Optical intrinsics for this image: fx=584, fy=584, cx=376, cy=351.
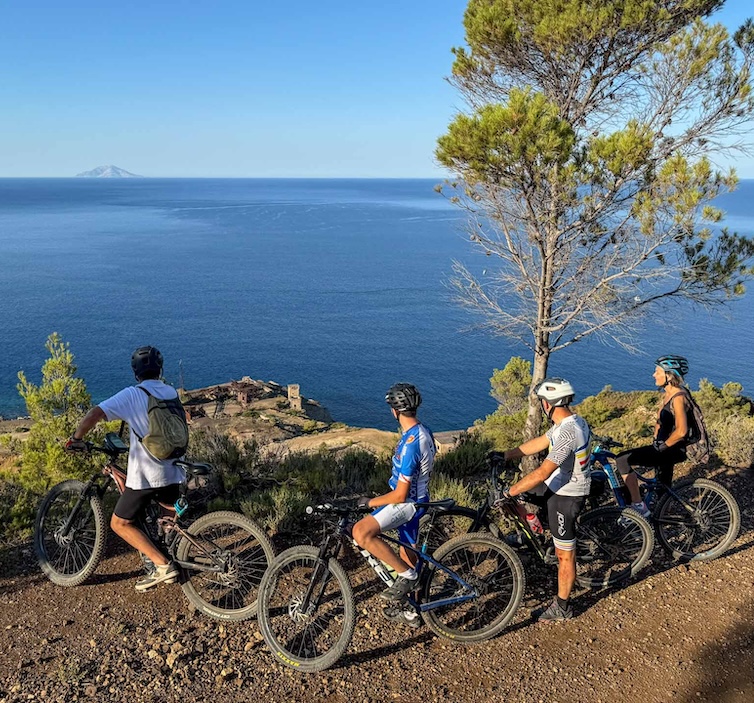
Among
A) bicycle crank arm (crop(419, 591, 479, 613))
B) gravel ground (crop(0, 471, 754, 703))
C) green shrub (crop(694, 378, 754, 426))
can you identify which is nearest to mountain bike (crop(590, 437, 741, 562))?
gravel ground (crop(0, 471, 754, 703))

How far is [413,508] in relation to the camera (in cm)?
432

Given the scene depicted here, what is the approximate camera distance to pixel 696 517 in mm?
5887

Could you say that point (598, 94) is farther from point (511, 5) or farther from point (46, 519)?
point (46, 519)

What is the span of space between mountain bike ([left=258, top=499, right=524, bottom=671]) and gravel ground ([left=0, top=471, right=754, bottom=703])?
16cm

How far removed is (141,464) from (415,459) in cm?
217

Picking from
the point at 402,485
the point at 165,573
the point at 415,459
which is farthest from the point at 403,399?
the point at 165,573

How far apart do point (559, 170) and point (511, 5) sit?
258cm

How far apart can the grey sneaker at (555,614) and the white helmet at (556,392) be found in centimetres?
176

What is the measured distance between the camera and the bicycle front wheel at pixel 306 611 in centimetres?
425

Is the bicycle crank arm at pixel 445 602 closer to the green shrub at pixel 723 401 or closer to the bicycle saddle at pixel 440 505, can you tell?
the bicycle saddle at pixel 440 505

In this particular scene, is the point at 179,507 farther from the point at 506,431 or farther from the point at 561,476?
the point at 506,431

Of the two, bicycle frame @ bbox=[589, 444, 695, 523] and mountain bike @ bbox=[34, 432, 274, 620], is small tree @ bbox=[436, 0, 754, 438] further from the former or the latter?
mountain bike @ bbox=[34, 432, 274, 620]

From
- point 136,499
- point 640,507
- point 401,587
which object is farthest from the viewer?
point 640,507

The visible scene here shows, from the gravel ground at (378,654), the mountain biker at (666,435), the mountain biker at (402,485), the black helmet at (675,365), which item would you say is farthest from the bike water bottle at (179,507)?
the black helmet at (675,365)
